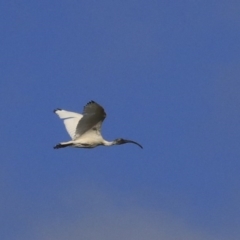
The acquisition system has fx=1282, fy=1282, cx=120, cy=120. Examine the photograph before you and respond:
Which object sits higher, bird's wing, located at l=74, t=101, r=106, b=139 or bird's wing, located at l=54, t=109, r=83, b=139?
bird's wing, located at l=54, t=109, r=83, b=139

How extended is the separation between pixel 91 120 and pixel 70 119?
3757mm

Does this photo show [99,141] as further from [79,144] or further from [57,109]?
[57,109]

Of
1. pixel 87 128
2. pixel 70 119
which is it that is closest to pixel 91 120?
pixel 87 128

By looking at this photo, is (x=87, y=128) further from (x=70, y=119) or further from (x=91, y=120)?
(x=70, y=119)

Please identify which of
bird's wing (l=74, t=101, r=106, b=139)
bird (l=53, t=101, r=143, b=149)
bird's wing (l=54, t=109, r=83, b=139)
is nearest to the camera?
bird's wing (l=74, t=101, r=106, b=139)

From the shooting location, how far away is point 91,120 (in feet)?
144

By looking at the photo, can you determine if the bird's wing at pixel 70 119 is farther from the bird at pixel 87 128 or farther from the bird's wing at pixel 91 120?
the bird's wing at pixel 91 120

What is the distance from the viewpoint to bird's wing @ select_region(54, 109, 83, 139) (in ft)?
153

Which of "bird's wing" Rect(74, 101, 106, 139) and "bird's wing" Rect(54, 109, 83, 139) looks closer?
"bird's wing" Rect(74, 101, 106, 139)

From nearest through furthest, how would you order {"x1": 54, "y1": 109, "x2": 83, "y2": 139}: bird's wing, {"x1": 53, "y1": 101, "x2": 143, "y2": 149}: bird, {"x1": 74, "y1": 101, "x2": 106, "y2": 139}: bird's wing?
{"x1": 74, "y1": 101, "x2": 106, "y2": 139}: bird's wing < {"x1": 53, "y1": 101, "x2": 143, "y2": 149}: bird < {"x1": 54, "y1": 109, "x2": 83, "y2": 139}: bird's wing

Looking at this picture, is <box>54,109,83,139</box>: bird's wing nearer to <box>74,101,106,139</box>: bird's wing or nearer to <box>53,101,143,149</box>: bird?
<box>53,101,143,149</box>: bird

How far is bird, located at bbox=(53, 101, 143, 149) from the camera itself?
141 feet

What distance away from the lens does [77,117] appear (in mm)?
47688

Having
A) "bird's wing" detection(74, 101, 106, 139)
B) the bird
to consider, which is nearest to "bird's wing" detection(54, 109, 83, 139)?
the bird
